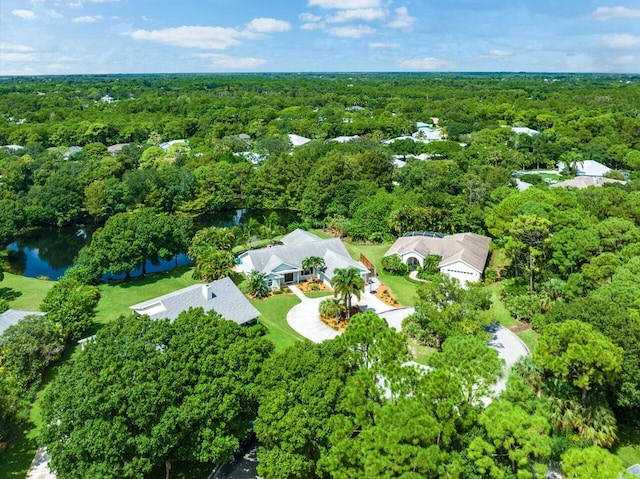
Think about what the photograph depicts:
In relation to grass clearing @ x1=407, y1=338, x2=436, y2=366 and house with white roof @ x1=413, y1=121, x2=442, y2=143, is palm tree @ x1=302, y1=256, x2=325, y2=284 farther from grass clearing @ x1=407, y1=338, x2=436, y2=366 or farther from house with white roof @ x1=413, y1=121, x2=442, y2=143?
house with white roof @ x1=413, y1=121, x2=442, y2=143

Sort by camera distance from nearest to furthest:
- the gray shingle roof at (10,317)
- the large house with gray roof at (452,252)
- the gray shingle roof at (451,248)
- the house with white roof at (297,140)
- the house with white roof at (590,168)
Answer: the gray shingle roof at (10,317), the large house with gray roof at (452,252), the gray shingle roof at (451,248), the house with white roof at (590,168), the house with white roof at (297,140)

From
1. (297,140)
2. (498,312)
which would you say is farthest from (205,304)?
(297,140)

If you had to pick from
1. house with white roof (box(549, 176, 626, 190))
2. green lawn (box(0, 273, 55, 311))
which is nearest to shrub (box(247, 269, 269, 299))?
green lawn (box(0, 273, 55, 311))

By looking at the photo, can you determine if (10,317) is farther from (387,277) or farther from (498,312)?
(498,312)

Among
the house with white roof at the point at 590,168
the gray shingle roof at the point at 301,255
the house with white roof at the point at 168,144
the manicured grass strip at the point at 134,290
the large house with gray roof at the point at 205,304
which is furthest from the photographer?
the house with white roof at the point at 168,144

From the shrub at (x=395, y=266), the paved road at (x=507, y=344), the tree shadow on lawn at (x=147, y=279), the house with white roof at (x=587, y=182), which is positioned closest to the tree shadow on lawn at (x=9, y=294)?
the tree shadow on lawn at (x=147, y=279)

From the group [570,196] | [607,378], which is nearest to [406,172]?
[570,196]

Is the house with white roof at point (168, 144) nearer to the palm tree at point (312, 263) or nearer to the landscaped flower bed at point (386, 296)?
the palm tree at point (312, 263)
